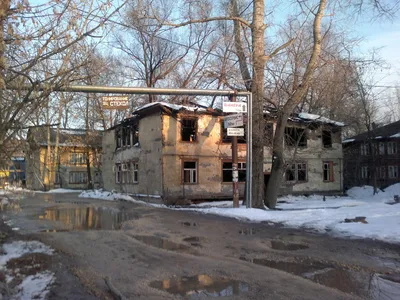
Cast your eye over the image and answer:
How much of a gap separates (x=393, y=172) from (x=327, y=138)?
1702cm

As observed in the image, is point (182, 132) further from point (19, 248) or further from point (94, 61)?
point (94, 61)

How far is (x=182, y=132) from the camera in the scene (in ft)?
85.9

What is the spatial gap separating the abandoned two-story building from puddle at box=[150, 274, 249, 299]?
1464 cm

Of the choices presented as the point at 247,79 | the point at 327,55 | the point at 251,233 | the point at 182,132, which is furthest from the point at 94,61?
the point at 182,132

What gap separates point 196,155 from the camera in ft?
85.6

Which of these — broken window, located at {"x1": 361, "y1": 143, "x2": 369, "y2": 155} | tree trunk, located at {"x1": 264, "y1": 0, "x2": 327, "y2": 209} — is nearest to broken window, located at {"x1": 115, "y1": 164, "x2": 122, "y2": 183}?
tree trunk, located at {"x1": 264, "y1": 0, "x2": 327, "y2": 209}

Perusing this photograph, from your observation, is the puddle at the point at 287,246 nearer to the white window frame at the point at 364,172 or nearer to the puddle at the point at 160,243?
the puddle at the point at 160,243

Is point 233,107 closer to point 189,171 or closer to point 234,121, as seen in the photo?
point 234,121

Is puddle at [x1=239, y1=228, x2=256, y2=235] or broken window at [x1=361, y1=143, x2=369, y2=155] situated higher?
broken window at [x1=361, y1=143, x2=369, y2=155]

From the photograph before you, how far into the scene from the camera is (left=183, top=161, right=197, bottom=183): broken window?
84.4 ft

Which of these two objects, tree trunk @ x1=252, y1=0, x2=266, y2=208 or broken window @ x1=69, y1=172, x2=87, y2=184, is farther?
broken window @ x1=69, y1=172, x2=87, y2=184

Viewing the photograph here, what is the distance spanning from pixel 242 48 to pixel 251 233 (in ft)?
31.2

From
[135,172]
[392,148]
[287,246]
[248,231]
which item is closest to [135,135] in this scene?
[135,172]

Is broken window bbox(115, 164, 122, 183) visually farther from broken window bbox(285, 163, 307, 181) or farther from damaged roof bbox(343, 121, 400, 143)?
damaged roof bbox(343, 121, 400, 143)
